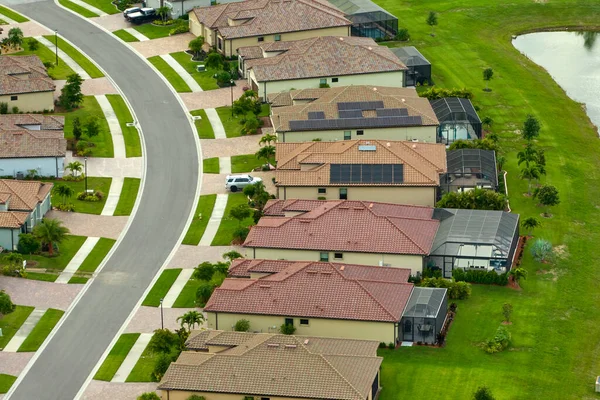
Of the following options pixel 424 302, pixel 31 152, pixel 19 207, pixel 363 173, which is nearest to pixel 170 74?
pixel 31 152

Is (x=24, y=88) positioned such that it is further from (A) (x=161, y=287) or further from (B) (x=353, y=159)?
(A) (x=161, y=287)

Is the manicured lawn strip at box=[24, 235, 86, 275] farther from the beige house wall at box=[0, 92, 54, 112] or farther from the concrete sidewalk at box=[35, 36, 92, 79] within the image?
the concrete sidewalk at box=[35, 36, 92, 79]

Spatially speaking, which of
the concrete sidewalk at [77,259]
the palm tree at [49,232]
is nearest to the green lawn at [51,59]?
the concrete sidewalk at [77,259]

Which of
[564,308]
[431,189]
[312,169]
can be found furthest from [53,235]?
[564,308]

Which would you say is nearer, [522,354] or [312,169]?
[522,354]

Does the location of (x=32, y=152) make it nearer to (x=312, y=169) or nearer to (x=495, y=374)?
(x=312, y=169)

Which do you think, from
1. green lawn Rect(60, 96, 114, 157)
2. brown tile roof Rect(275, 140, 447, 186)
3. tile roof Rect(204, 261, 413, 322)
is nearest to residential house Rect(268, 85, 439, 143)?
brown tile roof Rect(275, 140, 447, 186)
